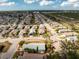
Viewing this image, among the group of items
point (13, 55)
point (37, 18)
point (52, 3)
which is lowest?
point (13, 55)

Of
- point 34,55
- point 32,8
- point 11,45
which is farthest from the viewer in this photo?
point 32,8

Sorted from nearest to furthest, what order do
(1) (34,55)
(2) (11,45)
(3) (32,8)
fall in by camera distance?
(1) (34,55)
(2) (11,45)
(3) (32,8)

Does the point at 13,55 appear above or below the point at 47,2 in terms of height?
below

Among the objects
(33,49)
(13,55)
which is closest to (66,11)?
(33,49)

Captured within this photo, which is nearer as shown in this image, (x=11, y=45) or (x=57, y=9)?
(x=11, y=45)

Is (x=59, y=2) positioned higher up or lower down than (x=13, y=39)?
higher up

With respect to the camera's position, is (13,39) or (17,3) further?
(17,3)

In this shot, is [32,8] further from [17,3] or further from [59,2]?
[59,2]

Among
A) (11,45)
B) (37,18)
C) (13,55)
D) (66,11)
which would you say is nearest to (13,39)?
(11,45)

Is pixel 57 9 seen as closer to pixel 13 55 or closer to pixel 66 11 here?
pixel 66 11
